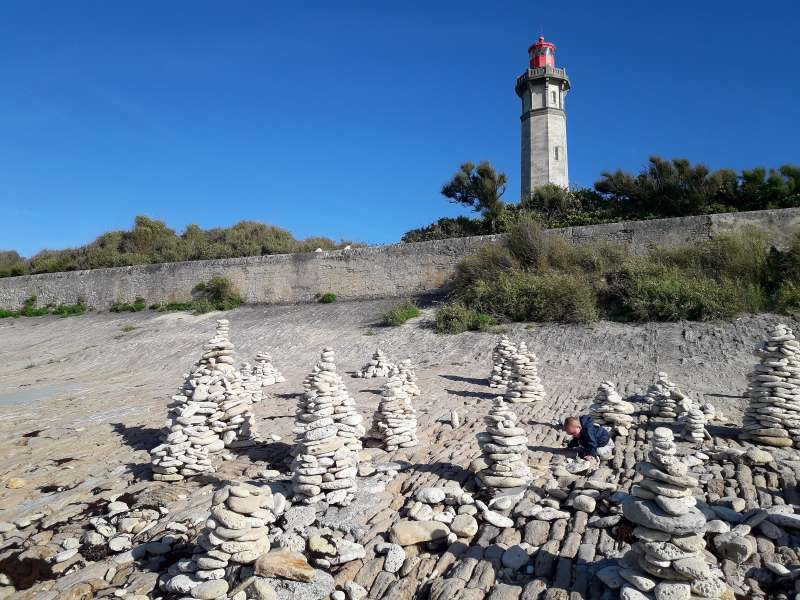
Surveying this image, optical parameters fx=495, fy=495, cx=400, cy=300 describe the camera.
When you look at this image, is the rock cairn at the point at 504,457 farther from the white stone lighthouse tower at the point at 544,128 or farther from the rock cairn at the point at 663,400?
the white stone lighthouse tower at the point at 544,128

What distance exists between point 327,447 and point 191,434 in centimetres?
182

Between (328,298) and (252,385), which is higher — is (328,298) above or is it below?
above

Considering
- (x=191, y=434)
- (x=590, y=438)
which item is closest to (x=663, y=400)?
(x=590, y=438)

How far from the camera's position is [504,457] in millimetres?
4363

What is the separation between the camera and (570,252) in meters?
15.3

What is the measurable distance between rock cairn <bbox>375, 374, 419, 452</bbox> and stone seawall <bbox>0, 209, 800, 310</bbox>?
11.6 m

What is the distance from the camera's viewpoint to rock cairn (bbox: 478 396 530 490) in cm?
430

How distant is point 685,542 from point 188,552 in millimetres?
3354

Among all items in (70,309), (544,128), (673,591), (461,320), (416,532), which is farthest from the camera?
(544,128)

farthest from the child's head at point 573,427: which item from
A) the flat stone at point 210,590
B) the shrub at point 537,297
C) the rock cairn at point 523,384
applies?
the shrub at point 537,297

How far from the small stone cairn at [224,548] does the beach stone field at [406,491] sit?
0.04ft

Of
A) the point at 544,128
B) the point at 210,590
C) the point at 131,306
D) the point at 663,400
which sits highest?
the point at 544,128

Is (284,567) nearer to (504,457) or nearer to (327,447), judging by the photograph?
(327,447)

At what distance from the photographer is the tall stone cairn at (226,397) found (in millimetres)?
5719
